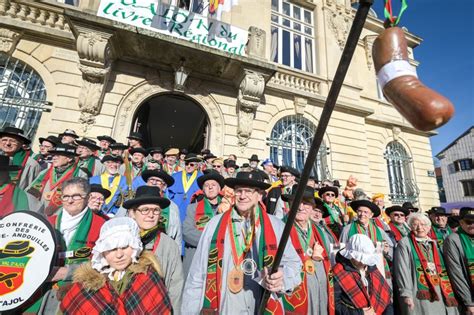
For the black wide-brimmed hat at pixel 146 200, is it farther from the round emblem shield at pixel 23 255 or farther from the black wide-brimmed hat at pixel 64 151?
the black wide-brimmed hat at pixel 64 151

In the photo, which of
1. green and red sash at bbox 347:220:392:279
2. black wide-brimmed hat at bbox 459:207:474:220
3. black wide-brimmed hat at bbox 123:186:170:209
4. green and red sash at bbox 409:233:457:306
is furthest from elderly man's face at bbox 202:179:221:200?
black wide-brimmed hat at bbox 459:207:474:220

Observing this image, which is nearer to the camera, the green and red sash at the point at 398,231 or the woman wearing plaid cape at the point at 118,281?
the woman wearing plaid cape at the point at 118,281

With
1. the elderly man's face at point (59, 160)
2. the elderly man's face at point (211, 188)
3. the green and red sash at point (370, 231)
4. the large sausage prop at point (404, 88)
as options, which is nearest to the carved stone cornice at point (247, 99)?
the elderly man's face at point (211, 188)

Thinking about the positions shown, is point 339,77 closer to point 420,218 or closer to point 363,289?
point 363,289

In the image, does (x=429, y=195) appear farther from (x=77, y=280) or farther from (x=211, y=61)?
(x=77, y=280)

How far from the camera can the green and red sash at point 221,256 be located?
2.05 meters

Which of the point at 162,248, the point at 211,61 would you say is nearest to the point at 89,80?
the point at 211,61

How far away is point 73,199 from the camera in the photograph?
250 centimetres

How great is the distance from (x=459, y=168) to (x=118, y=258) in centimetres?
3769

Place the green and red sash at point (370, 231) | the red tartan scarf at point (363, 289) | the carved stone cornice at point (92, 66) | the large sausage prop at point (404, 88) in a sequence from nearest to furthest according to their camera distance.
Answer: the large sausage prop at point (404, 88) → the red tartan scarf at point (363, 289) → the green and red sash at point (370, 231) → the carved stone cornice at point (92, 66)

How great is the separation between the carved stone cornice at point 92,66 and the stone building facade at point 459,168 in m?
35.4

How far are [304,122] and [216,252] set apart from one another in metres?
8.84

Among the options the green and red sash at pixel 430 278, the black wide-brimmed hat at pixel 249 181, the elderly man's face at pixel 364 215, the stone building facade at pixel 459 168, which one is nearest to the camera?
the black wide-brimmed hat at pixel 249 181

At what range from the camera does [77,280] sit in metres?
1.75
